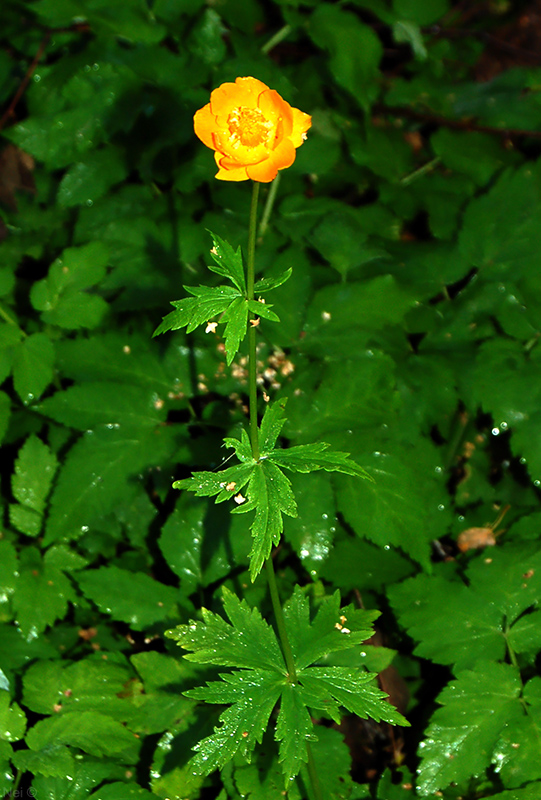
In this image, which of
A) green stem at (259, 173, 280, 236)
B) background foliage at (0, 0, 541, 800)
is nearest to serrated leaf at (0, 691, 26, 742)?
background foliage at (0, 0, 541, 800)

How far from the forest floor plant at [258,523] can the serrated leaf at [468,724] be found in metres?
0.32

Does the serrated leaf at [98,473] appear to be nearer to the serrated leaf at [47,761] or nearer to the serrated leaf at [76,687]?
the serrated leaf at [76,687]

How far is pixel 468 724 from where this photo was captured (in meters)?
1.88

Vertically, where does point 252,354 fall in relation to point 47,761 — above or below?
above

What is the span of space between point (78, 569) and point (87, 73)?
202 cm

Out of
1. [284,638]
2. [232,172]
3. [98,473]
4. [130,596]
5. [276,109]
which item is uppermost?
[276,109]

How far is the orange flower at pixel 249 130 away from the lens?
4.42 feet

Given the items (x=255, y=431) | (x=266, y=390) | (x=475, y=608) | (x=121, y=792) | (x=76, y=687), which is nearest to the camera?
(x=255, y=431)

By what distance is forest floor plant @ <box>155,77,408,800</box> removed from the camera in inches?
54.4

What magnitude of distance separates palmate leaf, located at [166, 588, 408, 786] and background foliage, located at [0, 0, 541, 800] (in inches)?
12.2

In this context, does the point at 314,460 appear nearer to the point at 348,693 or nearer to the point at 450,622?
the point at 348,693

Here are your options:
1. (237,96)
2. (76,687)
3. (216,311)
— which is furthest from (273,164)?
(76,687)

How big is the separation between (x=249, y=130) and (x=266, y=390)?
1101mm

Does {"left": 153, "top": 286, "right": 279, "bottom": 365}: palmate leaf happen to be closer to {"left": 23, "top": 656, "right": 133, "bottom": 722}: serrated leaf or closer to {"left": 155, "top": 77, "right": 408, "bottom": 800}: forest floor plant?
{"left": 155, "top": 77, "right": 408, "bottom": 800}: forest floor plant
